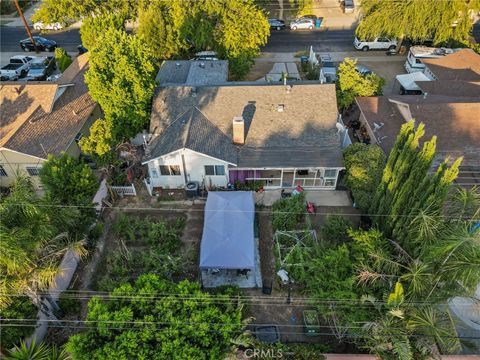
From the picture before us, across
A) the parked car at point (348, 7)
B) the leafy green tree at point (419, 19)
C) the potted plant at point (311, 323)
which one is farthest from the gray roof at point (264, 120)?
the parked car at point (348, 7)

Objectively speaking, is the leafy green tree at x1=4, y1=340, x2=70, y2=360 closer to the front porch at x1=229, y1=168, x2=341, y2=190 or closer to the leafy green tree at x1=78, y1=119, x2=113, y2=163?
the leafy green tree at x1=78, y1=119, x2=113, y2=163

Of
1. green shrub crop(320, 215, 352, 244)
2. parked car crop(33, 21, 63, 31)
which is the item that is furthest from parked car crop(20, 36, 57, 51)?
green shrub crop(320, 215, 352, 244)

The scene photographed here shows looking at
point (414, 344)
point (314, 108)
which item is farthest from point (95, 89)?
point (414, 344)

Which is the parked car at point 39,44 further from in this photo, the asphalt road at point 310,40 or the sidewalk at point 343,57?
the asphalt road at point 310,40

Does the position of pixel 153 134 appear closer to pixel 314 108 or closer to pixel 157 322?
pixel 314 108

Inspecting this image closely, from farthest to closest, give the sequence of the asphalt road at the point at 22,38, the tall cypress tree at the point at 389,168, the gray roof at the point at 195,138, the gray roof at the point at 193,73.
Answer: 1. the asphalt road at the point at 22,38
2. the gray roof at the point at 193,73
3. the gray roof at the point at 195,138
4. the tall cypress tree at the point at 389,168

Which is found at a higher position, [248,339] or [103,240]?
[248,339]
